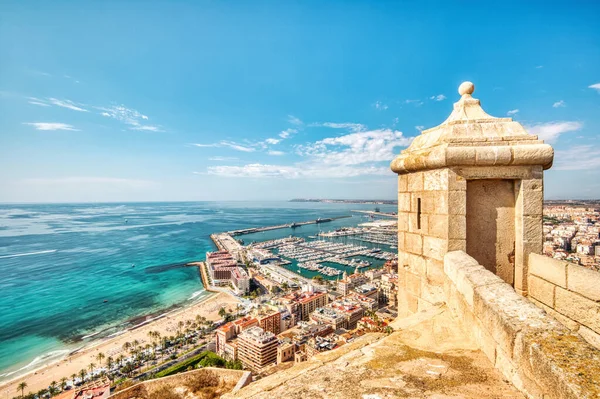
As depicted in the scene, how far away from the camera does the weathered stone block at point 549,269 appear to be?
2711 mm

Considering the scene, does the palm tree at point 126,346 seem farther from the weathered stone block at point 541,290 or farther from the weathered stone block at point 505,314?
the weathered stone block at point 505,314

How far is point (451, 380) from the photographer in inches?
69.7

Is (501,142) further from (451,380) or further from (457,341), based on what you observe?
(451,380)

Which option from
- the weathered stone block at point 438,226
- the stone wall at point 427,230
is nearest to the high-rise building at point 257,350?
the stone wall at point 427,230

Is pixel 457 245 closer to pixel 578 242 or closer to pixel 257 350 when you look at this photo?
pixel 257 350

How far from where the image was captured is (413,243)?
3732 millimetres

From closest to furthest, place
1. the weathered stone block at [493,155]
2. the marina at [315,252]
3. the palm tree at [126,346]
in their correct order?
the weathered stone block at [493,155], the palm tree at [126,346], the marina at [315,252]

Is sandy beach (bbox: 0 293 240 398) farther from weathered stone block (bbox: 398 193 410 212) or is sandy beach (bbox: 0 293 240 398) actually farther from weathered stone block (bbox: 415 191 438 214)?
weathered stone block (bbox: 415 191 438 214)

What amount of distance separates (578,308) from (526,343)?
1.71 metres

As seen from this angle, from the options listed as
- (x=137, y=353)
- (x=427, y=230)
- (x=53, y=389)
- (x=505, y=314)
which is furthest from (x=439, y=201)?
(x=137, y=353)

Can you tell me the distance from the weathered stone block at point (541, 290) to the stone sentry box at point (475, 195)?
84 mm

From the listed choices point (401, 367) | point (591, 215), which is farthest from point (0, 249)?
point (591, 215)

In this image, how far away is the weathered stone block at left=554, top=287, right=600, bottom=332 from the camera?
2.38 meters

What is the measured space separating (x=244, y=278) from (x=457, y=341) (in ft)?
131
